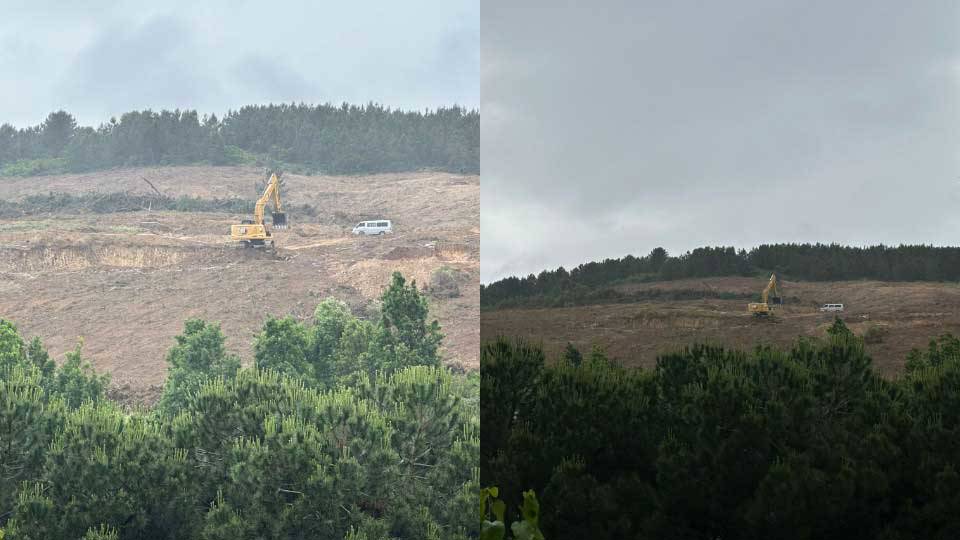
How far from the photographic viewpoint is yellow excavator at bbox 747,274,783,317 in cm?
A: 1645

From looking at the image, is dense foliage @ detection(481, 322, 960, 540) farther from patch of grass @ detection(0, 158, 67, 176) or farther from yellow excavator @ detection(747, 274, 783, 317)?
patch of grass @ detection(0, 158, 67, 176)

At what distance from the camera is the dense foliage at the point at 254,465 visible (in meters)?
8.55

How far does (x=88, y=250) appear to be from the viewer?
16.2 meters

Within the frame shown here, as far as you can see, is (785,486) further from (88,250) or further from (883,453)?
(88,250)

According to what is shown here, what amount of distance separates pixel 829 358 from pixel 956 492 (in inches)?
67.6

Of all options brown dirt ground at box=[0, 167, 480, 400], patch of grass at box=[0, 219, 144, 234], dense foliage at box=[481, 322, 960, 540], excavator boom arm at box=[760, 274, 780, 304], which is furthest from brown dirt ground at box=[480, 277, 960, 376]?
Result: dense foliage at box=[481, 322, 960, 540]

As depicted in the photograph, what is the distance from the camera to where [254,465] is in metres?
8.87

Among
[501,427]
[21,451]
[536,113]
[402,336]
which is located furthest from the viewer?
[536,113]

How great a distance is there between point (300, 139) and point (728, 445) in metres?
15.9

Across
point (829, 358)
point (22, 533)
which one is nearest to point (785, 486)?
point (829, 358)

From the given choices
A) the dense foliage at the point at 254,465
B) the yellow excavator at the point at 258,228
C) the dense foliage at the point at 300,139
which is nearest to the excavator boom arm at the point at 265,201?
the yellow excavator at the point at 258,228

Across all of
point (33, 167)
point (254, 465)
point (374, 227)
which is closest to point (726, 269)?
point (374, 227)

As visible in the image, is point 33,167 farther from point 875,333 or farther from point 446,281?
point 875,333

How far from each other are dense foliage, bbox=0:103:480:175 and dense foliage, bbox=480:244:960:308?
15.2 feet
